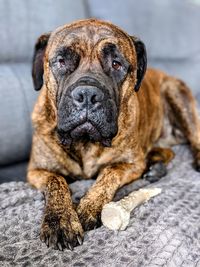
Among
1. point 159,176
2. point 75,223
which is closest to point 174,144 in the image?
point 159,176

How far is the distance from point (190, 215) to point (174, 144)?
4.22ft

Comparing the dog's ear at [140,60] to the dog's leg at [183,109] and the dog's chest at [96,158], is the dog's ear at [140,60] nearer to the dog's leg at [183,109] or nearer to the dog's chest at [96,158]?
the dog's chest at [96,158]

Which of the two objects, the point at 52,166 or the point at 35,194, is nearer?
the point at 35,194

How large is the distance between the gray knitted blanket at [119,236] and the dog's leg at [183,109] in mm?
887

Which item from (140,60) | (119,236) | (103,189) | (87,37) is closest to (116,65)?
(87,37)

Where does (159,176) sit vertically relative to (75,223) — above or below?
below

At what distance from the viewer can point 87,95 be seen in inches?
68.4

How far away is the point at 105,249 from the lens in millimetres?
1489

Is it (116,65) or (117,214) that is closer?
(117,214)

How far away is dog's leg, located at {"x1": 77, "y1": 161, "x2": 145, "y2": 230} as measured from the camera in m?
1.70

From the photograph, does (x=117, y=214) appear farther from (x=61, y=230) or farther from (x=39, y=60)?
(x=39, y=60)

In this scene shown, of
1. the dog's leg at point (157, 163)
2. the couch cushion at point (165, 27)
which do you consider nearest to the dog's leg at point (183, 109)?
the dog's leg at point (157, 163)

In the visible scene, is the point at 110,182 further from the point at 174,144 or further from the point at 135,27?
the point at 135,27

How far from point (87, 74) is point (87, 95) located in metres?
0.15
